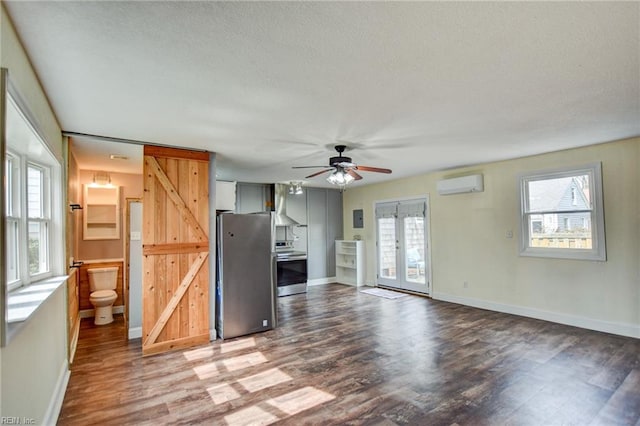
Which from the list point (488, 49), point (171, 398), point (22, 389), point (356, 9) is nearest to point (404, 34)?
point (356, 9)

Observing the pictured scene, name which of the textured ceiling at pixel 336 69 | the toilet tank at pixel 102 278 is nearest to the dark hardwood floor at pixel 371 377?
the toilet tank at pixel 102 278

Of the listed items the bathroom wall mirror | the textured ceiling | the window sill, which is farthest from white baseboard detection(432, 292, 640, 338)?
the bathroom wall mirror

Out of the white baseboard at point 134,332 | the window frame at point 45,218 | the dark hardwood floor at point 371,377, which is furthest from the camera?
the white baseboard at point 134,332

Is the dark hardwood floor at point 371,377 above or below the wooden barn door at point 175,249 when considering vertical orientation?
below

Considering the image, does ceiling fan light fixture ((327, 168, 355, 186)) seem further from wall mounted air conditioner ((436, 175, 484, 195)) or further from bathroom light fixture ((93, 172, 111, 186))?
bathroom light fixture ((93, 172, 111, 186))

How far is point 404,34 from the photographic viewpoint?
1.74 metres

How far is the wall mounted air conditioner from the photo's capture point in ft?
17.7

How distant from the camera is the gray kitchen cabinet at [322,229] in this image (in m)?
7.91

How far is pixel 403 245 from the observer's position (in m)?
6.93

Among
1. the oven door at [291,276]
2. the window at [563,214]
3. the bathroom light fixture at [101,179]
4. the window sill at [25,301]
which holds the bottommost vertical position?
the oven door at [291,276]

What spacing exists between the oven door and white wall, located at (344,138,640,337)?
261 centimetres

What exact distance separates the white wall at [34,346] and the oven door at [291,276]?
4.02 metres

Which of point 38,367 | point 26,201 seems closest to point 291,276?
point 38,367

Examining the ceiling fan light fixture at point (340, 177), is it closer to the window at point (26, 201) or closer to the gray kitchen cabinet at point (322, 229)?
the window at point (26, 201)
